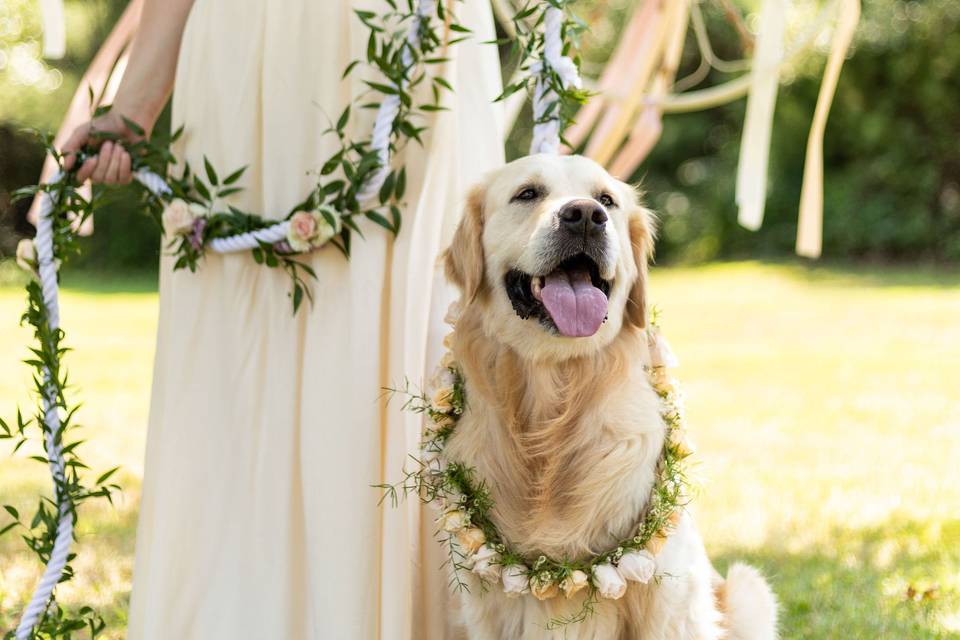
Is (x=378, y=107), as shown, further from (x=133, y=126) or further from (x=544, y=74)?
(x=133, y=126)

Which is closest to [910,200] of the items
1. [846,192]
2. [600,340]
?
[846,192]

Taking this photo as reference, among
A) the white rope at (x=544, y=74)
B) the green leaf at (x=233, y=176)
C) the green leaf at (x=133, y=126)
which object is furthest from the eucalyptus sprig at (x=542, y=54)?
the green leaf at (x=133, y=126)

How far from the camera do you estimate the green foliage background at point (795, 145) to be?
16.4m

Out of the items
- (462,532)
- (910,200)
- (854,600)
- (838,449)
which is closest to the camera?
(462,532)

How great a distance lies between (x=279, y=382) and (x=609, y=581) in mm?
1026

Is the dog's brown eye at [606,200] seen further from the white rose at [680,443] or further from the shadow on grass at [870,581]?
the shadow on grass at [870,581]

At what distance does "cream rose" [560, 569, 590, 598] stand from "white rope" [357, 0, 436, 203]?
1.08 meters

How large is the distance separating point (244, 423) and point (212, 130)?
2.59 feet

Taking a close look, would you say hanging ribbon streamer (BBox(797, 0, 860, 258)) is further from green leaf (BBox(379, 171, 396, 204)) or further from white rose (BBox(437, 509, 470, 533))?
white rose (BBox(437, 509, 470, 533))

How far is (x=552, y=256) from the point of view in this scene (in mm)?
2547

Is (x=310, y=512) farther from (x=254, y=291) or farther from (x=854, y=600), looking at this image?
(x=854, y=600)

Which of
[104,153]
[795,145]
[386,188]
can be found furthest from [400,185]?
[795,145]

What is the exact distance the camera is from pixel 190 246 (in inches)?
108

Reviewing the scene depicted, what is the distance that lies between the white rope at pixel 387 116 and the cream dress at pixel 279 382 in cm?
10
